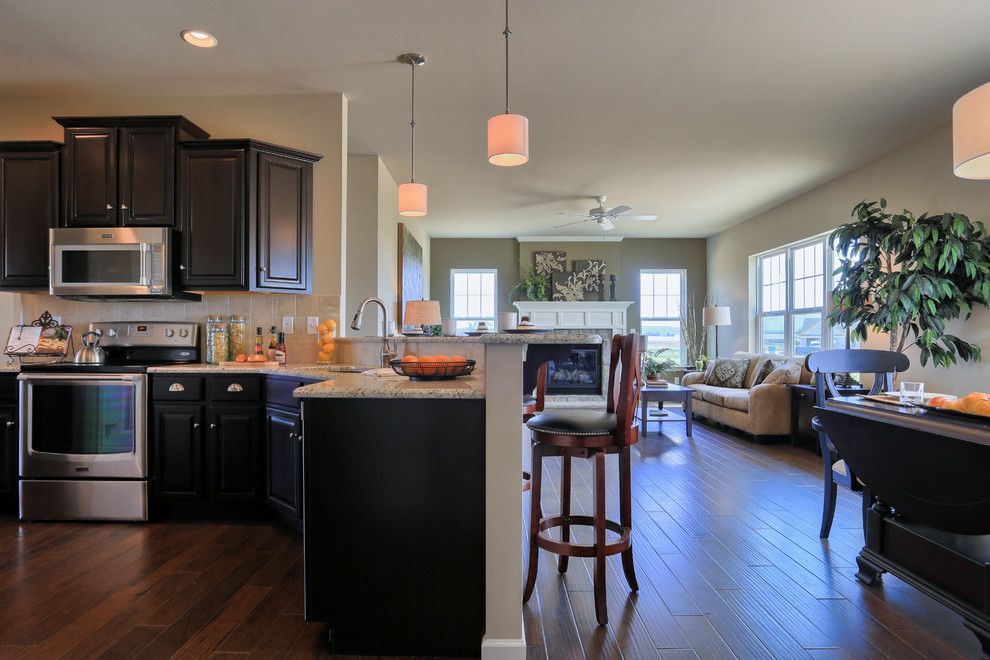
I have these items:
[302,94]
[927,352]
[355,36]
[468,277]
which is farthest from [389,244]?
[927,352]

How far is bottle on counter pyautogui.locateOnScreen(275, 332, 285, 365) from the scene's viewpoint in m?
3.51

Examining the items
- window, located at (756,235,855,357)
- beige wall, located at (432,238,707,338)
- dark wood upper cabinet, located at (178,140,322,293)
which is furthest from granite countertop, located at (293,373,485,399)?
beige wall, located at (432,238,707,338)

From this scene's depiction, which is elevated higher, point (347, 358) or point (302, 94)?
point (302, 94)

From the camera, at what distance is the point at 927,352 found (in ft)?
12.8

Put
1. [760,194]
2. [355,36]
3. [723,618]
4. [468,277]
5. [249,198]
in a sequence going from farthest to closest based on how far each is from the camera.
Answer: [468,277], [760,194], [249,198], [355,36], [723,618]

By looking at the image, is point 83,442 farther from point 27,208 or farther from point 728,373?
point 728,373

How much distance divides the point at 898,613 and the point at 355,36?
145 inches

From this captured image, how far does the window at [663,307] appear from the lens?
9.44 metres

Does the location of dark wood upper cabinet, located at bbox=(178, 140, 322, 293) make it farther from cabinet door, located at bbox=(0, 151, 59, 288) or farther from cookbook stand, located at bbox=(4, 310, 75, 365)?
cookbook stand, located at bbox=(4, 310, 75, 365)

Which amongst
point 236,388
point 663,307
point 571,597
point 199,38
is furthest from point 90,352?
point 663,307

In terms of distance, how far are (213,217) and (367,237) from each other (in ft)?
5.67

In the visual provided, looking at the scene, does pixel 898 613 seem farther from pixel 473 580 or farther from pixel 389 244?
pixel 389 244

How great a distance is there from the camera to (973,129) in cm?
191

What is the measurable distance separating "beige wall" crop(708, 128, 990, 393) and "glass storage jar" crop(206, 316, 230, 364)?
531 centimetres
